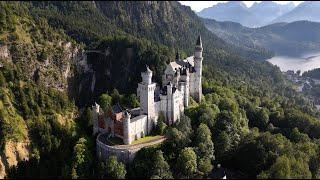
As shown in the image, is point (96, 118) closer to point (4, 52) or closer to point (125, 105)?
point (125, 105)

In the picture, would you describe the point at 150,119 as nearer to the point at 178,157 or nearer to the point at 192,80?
the point at 178,157

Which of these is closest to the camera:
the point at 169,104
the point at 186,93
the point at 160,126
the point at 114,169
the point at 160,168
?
the point at 160,168

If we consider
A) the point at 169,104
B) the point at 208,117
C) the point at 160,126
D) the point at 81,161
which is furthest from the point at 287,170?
the point at 81,161

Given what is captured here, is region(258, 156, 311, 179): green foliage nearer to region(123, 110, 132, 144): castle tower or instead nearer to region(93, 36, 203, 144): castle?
region(123, 110, 132, 144): castle tower

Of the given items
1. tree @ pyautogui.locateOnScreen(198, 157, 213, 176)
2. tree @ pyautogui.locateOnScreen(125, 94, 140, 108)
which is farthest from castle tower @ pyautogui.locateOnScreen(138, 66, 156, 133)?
tree @ pyautogui.locateOnScreen(198, 157, 213, 176)

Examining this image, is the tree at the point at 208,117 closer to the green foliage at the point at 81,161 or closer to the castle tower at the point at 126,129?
the castle tower at the point at 126,129

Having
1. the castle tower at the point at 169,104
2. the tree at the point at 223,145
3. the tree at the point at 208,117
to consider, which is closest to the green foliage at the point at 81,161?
the castle tower at the point at 169,104
